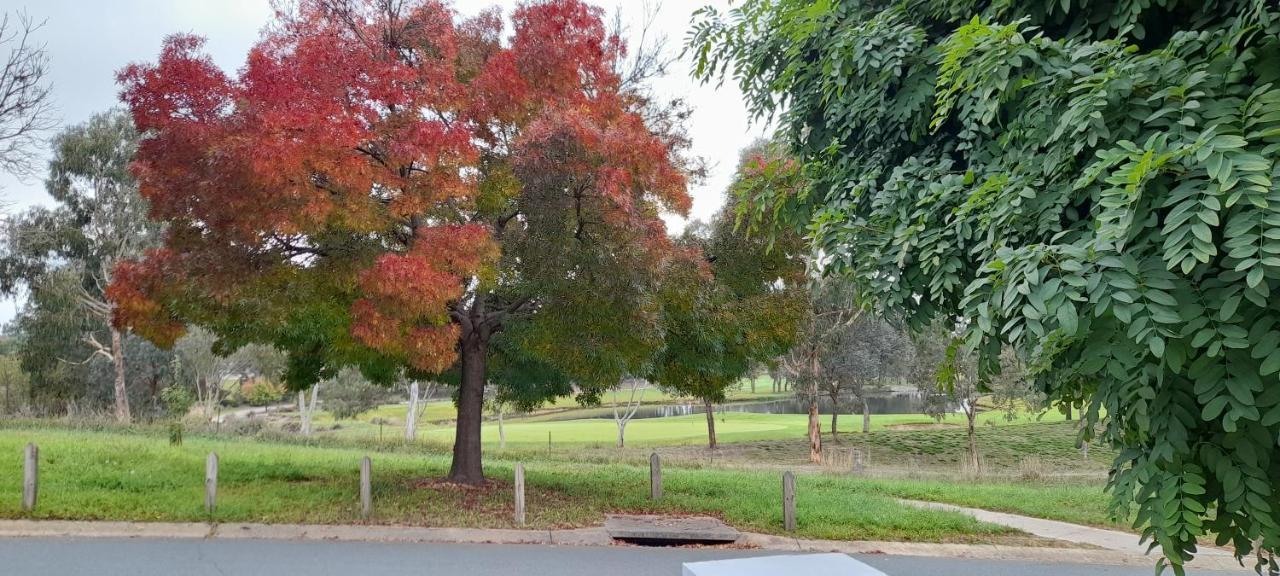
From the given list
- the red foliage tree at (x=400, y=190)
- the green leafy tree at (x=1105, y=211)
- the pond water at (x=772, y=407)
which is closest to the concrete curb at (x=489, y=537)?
the red foliage tree at (x=400, y=190)

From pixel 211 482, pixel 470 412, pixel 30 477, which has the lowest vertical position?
pixel 211 482

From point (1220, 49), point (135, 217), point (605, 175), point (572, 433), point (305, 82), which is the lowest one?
point (572, 433)

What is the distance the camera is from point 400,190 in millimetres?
9688

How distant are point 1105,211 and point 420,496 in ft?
34.9

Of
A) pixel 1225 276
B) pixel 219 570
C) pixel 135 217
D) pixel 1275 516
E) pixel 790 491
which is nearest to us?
pixel 1225 276

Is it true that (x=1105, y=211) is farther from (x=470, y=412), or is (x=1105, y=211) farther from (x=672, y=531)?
(x=470, y=412)

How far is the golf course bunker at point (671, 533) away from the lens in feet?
32.6

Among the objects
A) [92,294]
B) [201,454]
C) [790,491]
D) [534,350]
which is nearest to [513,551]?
[534,350]

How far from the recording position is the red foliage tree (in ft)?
28.8

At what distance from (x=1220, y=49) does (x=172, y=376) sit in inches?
2053

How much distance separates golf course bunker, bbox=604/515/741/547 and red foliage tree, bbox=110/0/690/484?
2229 millimetres

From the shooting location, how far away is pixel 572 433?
4775cm

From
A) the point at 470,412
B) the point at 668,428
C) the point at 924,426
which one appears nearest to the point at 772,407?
the point at 668,428

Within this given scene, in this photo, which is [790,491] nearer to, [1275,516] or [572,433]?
[1275,516]
